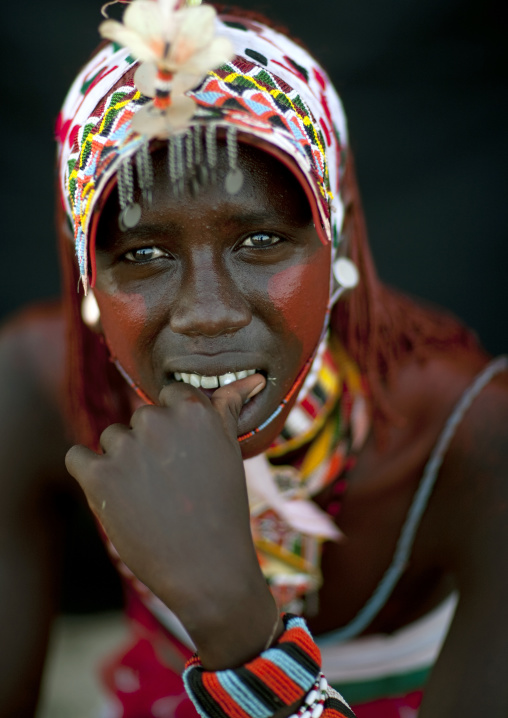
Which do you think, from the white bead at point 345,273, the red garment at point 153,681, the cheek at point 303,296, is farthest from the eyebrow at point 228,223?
the red garment at point 153,681

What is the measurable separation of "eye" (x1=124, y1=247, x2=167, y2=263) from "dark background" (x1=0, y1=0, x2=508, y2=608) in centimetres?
161

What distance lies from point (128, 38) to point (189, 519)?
713mm

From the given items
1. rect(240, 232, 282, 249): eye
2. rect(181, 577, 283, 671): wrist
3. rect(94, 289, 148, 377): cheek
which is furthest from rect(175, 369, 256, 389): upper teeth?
rect(181, 577, 283, 671): wrist

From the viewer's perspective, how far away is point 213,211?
4.21 feet

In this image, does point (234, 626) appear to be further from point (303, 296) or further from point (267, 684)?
point (303, 296)

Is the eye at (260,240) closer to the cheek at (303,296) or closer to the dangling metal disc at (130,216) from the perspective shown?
the cheek at (303,296)

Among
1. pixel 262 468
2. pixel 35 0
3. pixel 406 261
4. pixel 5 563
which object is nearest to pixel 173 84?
pixel 262 468

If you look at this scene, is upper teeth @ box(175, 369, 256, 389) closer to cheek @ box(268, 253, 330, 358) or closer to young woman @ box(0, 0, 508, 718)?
young woman @ box(0, 0, 508, 718)

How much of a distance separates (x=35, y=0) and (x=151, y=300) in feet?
A: 6.03

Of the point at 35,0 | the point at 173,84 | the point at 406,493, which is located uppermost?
the point at 35,0

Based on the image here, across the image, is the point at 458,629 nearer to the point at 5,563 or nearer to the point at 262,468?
the point at 262,468

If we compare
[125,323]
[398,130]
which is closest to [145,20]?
Result: [125,323]

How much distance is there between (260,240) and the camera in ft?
4.44

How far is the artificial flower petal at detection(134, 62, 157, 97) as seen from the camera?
3.92 feet
